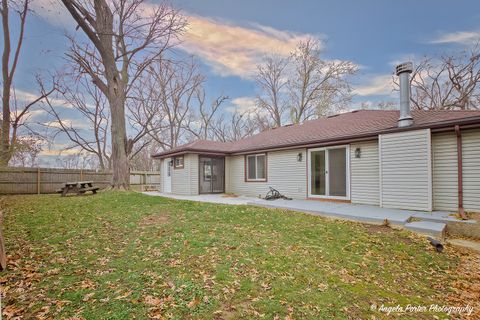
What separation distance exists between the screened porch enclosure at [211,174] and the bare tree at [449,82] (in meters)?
15.3

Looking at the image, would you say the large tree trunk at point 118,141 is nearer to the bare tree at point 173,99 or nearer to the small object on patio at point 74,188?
the small object on patio at point 74,188

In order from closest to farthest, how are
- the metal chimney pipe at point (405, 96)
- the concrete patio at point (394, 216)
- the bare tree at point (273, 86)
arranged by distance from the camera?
1. the concrete patio at point (394, 216)
2. the metal chimney pipe at point (405, 96)
3. the bare tree at point (273, 86)

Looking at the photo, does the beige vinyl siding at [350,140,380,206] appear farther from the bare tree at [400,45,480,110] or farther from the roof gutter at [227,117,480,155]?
the bare tree at [400,45,480,110]

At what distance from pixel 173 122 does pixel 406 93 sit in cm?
2060

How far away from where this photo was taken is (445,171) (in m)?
6.45

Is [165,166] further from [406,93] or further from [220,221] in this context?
[406,93]

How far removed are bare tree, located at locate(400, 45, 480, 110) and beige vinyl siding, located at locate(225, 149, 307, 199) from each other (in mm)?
13678

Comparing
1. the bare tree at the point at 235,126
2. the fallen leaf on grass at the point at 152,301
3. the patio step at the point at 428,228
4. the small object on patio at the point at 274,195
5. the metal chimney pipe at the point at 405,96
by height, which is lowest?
the fallen leaf on grass at the point at 152,301

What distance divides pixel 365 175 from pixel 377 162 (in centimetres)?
57

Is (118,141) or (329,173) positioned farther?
(118,141)

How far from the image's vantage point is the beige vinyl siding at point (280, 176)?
9664 mm

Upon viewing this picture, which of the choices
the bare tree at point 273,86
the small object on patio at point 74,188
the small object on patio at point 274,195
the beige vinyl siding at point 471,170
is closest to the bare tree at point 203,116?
the bare tree at point 273,86

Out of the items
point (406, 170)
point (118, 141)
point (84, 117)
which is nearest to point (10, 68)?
point (84, 117)

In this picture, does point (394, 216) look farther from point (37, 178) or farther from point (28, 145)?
point (37, 178)
